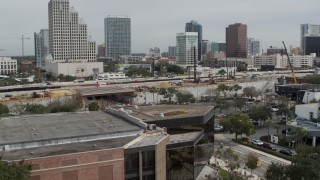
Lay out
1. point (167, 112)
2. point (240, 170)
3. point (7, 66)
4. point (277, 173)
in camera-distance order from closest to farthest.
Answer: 1. point (277, 173)
2. point (240, 170)
3. point (167, 112)
4. point (7, 66)

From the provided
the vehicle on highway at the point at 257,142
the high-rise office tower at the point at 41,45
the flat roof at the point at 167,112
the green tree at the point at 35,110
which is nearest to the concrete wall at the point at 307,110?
the vehicle on highway at the point at 257,142

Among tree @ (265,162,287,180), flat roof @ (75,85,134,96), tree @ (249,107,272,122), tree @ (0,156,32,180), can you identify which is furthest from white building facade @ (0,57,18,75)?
tree @ (265,162,287,180)

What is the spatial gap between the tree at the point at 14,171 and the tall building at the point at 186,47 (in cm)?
15895

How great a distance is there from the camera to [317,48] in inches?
7741

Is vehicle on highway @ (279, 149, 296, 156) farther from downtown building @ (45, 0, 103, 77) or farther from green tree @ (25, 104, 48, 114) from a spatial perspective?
downtown building @ (45, 0, 103, 77)

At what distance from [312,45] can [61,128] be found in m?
191

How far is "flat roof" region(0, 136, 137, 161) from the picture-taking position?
1960cm

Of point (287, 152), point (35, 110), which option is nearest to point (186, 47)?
point (35, 110)

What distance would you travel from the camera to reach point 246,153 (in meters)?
34.5

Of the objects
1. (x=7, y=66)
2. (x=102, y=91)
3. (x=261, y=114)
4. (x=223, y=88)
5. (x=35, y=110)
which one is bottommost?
(x=261, y=114)

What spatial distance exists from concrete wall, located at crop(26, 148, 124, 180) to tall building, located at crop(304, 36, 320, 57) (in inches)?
7507

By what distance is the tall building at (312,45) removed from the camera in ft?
642

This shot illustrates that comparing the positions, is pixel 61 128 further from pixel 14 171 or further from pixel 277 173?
pixel 277 173

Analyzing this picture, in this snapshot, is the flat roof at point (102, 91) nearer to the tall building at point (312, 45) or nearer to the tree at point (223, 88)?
the tree at point (223, 88)
